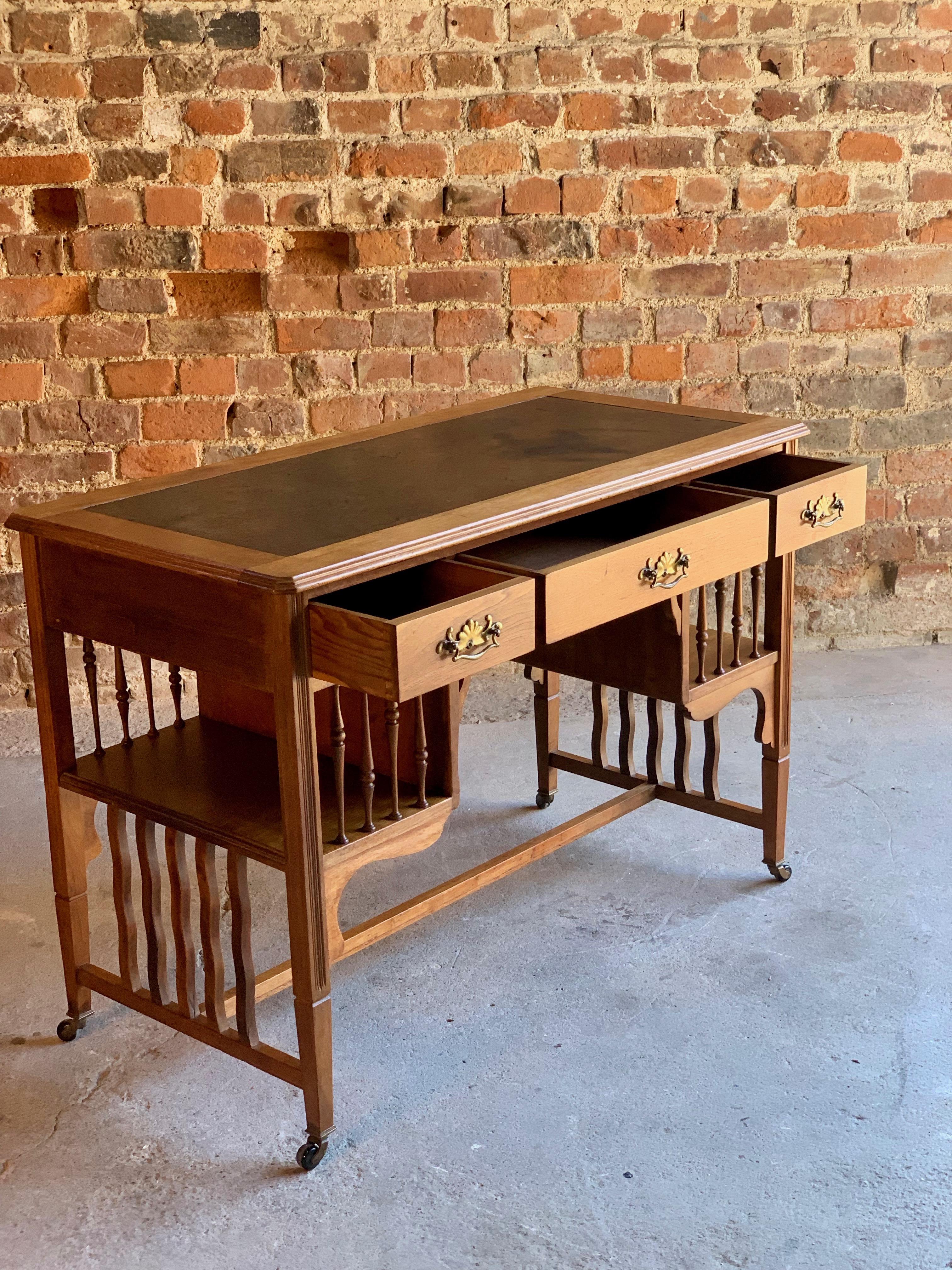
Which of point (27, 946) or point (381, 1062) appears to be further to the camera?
point (27, 946)

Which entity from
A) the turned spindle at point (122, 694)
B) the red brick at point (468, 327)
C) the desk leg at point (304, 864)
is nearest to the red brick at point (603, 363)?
the red brick at point (468, 327)

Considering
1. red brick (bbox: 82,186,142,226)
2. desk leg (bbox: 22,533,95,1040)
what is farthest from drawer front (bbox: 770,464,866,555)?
red brick (bbox: 82,186,142,226)

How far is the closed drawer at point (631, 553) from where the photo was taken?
2.26 m

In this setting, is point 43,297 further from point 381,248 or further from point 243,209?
point 381,248

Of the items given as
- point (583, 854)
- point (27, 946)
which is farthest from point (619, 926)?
point (27, 946)

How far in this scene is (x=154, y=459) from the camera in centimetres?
376

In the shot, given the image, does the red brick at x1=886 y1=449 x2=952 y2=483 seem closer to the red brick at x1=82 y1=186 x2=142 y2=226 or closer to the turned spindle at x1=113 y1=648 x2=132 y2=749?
the red brick at x1=82 y1=186 x2=142 y2=226

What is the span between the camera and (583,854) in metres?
3.19

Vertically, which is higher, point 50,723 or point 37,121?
point 37,121

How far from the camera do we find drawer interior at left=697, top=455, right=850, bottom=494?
2.79 meters

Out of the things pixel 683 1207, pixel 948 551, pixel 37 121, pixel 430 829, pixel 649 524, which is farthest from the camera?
pixel 948 551

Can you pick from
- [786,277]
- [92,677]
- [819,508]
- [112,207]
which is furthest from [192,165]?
[819,508]

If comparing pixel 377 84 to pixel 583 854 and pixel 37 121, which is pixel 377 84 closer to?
pixel 37 121

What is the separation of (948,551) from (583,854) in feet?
5.63
